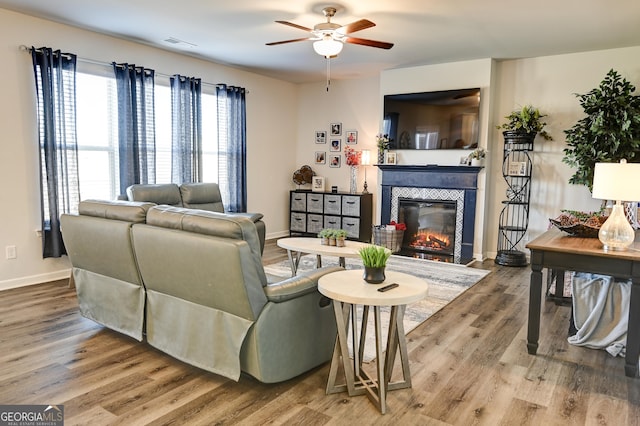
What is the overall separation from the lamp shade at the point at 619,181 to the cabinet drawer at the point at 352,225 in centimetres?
425

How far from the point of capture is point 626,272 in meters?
2.73

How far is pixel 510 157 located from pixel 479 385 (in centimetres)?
405

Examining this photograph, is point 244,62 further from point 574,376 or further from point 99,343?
point 574,376

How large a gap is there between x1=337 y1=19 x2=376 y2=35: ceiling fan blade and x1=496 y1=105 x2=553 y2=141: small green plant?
8.79 feet

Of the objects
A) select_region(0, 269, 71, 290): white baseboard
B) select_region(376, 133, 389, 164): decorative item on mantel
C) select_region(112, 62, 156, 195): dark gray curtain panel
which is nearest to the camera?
select_region(0, 269, 71, 290): white baseboard

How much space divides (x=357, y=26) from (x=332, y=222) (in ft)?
12.7

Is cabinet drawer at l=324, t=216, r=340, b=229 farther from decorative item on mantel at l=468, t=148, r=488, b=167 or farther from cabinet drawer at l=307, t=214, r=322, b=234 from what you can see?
decorative item on mantel at l=468, t=148, r=488, b=167

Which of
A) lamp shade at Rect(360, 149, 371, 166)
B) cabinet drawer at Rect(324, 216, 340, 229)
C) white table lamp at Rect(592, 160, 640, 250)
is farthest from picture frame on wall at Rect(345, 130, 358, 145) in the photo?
white table lamp at Rect(592, 160, 640, 250)

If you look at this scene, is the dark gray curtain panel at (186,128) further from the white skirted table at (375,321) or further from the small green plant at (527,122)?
the small green plant at (527,122)

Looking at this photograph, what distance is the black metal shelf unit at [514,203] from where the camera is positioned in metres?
5.68

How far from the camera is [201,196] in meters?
5.53

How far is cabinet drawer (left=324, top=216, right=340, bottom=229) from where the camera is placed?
7.12 meters

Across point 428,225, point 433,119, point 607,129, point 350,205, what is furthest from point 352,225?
point 607,129

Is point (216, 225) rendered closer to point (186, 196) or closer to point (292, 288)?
point (292, 288)
